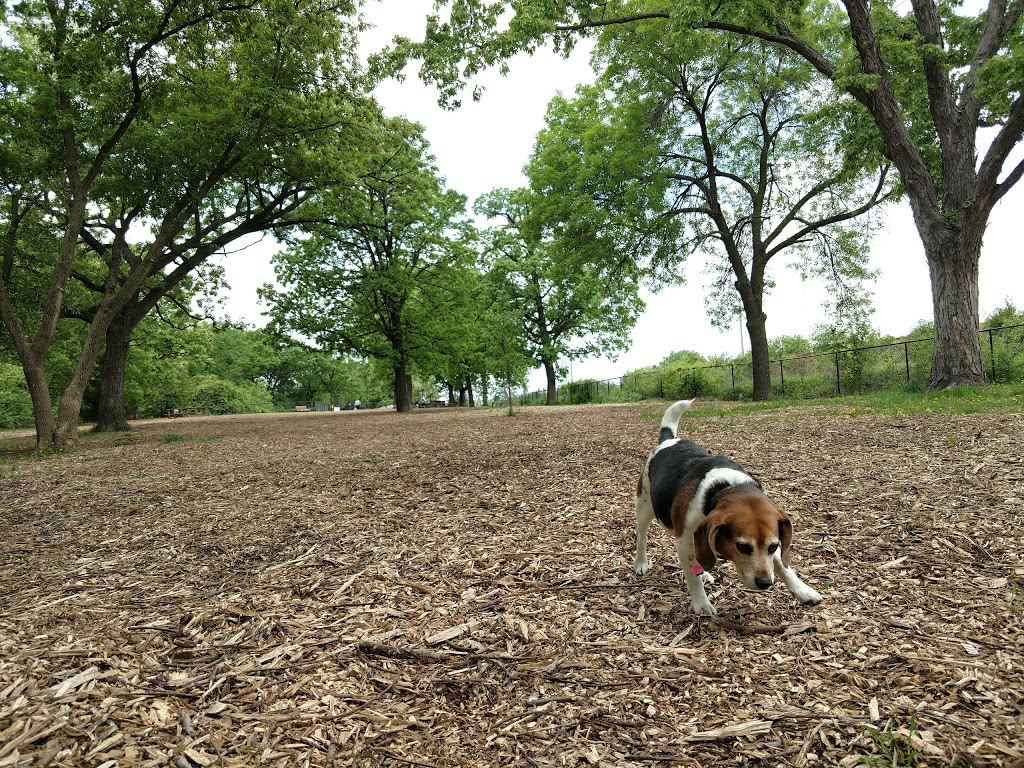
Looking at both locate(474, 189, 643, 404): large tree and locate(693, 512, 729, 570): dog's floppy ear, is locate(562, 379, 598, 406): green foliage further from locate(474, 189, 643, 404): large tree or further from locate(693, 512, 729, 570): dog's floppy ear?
locate(693, 512, 729, 570): dog's floppy ear

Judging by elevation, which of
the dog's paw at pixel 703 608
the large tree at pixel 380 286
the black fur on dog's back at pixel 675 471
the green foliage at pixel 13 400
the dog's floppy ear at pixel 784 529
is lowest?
the dog's paw at pixel 703 608

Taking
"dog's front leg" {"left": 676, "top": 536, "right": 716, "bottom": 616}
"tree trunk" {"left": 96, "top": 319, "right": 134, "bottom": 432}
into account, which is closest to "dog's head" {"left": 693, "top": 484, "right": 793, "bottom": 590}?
"dog's front leg" {"left": 676, "top": 536, "right": 716, "bottom": 616}

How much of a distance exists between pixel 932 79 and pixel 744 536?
1364cm

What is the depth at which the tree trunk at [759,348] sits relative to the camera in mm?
16203

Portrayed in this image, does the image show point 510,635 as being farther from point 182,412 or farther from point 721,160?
point 182,412

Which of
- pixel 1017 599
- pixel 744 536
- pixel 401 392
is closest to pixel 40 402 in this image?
pixel 744 536

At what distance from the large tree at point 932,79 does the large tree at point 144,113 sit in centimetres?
241

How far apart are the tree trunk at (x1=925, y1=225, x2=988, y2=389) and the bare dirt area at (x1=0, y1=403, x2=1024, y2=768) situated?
6.62 m

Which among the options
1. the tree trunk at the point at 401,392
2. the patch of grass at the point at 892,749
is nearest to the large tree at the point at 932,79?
the patch of grass at the point at 892,749

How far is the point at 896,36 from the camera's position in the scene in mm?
11562

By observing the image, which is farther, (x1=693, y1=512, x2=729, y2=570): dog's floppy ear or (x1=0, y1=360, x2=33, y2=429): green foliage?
(x1=0, y1=360, x2=33, y2=429): green foliage

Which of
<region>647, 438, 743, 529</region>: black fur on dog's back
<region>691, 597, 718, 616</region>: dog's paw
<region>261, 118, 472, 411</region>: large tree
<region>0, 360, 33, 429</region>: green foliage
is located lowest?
<region>691, 597, 718, 616</region>: dog's paw

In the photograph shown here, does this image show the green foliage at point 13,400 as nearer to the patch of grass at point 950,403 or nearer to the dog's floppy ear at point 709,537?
the dog's floppy ear at point 709,537

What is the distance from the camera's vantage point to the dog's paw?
2.76 meters
